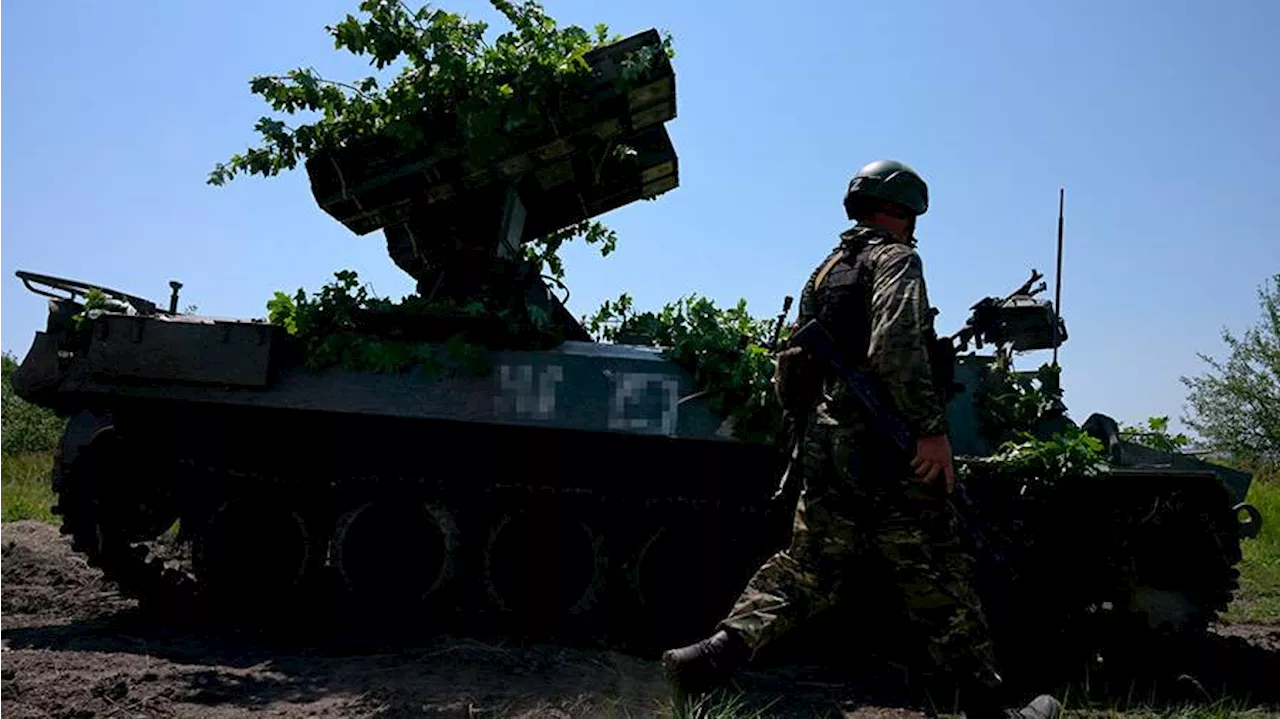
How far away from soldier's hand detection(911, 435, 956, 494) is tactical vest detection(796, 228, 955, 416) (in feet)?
0.99

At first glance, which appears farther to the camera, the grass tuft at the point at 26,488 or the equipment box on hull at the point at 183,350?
the grass tuft at the point at 26,488

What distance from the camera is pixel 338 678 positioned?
5156 mm

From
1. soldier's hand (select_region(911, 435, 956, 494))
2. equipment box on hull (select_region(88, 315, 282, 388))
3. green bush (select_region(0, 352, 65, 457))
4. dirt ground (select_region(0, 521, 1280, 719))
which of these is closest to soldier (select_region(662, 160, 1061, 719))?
soldier's hand (select_region(911, 435, 956, 494))

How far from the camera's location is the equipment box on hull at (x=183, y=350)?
6555 millimetres

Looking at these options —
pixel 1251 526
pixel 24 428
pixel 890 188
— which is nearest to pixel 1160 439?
pixel 1251 526

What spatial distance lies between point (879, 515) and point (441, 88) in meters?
4.28

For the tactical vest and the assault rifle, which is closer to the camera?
the assault rifle

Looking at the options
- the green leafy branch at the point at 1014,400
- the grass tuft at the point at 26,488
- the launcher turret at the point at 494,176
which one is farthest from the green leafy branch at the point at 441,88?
the grass tuft at the point at 26,488

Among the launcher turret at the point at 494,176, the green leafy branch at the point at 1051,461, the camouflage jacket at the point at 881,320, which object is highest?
the launcher turret at the point at 494,176

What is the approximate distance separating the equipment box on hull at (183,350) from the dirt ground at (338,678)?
1.48m

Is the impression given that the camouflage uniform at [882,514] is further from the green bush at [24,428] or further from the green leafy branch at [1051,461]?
the green bush at [24,428]

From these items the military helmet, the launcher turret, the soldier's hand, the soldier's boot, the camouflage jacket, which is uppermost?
the launcher turret

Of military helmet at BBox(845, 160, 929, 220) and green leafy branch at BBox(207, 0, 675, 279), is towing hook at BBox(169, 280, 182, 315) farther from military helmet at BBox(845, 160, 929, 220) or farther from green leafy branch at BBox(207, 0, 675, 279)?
military helmet at BBox(845, 160, 929, 220)

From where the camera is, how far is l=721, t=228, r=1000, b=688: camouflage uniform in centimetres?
381
